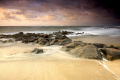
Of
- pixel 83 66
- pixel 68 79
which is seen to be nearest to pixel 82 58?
pixel 83 66

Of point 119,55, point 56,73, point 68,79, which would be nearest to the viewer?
point 68,79

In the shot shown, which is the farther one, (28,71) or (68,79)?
(28,71)

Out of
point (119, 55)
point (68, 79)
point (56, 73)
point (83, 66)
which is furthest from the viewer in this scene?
point (119, 55)

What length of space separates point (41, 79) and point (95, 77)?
1244mm

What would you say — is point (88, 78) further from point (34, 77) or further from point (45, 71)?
point (34, 77)

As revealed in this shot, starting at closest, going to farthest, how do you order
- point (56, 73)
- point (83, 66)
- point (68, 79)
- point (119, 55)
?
point (68, 79), point (56, 73), point (83, 66), point (119, 55)

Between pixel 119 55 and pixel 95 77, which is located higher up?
pixel 119 55

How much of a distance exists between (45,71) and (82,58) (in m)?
1.49

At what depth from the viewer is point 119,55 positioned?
295 centimetres

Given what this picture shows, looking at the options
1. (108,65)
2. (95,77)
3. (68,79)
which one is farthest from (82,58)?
(68,79)

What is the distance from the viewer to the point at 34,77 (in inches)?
77.4

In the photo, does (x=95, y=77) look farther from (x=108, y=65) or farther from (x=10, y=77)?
(x=10, y=77)

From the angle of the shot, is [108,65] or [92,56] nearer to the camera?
[108,65]

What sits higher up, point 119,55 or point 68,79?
point 119,55
